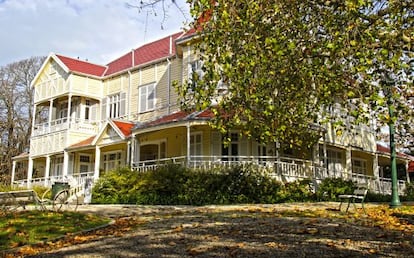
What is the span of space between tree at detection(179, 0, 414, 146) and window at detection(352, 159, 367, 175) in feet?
72.3

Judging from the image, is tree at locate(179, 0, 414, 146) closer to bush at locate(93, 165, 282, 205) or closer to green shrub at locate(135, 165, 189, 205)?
bush at locate(93, 165, 282, 205)

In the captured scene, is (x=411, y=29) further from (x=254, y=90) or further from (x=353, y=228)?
(x=353, y=228)

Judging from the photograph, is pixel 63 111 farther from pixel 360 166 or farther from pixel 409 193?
pixel 409 193

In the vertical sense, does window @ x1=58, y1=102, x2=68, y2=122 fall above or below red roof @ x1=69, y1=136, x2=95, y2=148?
above

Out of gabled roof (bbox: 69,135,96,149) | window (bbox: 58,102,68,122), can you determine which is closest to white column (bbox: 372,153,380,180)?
gabled roof (bbox: 69,135,96,149)

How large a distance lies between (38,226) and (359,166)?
2579cm

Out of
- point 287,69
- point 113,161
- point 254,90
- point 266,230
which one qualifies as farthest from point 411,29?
point 113,161

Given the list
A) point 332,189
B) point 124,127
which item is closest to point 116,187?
point 124,127

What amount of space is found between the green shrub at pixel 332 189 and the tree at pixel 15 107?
3232 centimetres

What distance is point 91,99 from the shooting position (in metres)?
32.5

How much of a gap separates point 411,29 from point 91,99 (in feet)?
88.7

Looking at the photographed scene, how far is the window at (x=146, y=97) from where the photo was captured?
28359mm

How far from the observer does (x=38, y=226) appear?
10.5 metres

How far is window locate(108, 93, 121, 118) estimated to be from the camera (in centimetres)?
3087
